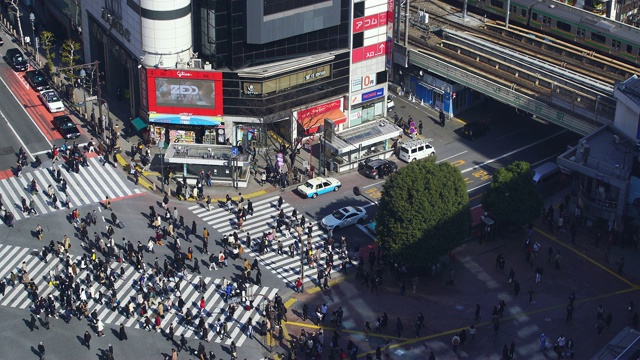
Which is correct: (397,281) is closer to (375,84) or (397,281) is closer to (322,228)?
(322,228)

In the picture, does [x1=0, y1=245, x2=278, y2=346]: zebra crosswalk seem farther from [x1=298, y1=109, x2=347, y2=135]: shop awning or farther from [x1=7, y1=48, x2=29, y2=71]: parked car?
[x1=7, y1=48, x2=29, y2=71]: parked car

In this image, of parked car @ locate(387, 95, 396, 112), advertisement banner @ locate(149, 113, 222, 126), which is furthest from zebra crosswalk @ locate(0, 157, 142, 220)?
parked car @ locate(387, 95, 396, 112)

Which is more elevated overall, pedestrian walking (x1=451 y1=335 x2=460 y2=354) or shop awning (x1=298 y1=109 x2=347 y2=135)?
shop awning (x1=298 y1=109 x2=347 y2=135)

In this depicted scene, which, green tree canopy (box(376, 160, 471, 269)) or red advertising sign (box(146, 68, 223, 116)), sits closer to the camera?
green tree canopy (box(376, 160, 471, 269))

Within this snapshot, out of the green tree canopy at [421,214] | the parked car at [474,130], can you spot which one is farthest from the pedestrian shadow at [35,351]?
the parked car at [474,130]

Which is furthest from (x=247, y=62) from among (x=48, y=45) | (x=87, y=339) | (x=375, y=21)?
(x=87, y=339)

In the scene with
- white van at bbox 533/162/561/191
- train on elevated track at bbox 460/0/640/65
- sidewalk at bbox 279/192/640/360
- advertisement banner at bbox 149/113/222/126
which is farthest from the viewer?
train on elevated track at bbox 460/0/640/65
